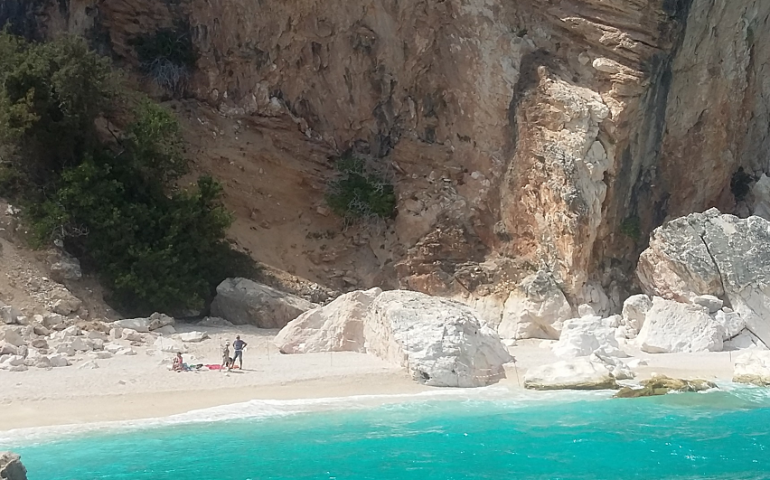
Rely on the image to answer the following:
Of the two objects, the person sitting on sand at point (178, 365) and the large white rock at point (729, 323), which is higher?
the large white rock at point (729, 323)

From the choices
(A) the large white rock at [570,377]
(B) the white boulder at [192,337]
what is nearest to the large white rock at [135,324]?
(B) the white boulder at [192,337]

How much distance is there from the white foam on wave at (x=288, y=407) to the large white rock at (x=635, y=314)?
549cm

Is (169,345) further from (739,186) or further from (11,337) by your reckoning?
(739,186)

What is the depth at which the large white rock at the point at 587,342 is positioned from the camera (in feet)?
56.1

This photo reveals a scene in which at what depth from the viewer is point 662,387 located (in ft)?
47.7

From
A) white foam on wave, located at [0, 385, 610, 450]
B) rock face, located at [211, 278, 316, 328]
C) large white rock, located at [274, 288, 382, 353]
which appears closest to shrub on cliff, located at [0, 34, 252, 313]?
rock face, located at [211, 278, 316, 328]

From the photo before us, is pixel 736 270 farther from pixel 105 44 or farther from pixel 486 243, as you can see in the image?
pixel 105 44

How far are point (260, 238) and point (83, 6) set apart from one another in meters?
9.15

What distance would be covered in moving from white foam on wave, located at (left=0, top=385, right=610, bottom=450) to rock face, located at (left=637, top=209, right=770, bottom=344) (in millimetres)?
6691

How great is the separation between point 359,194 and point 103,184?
7.46m

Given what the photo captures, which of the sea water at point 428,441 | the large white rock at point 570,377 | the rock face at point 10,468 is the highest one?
the rock face at point 10,468

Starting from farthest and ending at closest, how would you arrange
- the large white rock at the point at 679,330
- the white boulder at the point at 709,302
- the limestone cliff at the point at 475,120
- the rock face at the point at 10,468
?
the limestone cliff at the point at 475,120 < the white boulder at the point at 709,302 < the large white rock at the point at 679,330 < the rock face at the point at 10,468

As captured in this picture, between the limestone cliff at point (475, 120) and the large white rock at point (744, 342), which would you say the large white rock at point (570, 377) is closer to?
the large white rock at point (744, 342)

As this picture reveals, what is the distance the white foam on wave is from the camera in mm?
11242
